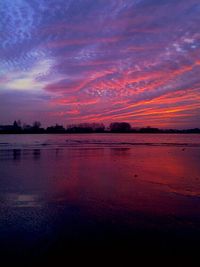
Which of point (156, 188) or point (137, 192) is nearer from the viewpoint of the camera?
point (137, 192)

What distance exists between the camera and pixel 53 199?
8297 mm

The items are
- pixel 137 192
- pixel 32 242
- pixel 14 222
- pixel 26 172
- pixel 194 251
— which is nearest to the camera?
pixel 194 251

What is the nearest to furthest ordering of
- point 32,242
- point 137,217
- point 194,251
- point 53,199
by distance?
point 194,251 → point 32,242 → point 137,217 → point 53,199

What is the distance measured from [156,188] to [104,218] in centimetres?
398

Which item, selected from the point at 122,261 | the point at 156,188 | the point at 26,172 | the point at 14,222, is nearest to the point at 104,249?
the point at 122,261

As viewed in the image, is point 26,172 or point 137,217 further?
point 26,172

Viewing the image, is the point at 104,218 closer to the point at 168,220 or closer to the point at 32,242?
the point at 168,220

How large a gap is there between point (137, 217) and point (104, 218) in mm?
830

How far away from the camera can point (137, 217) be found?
6.61m

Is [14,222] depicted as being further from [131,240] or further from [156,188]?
[156,188]

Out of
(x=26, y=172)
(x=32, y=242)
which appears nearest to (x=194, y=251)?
(x=32, y=242)

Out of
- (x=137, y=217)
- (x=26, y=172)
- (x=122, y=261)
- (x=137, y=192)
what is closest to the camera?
(x=122, y=261)

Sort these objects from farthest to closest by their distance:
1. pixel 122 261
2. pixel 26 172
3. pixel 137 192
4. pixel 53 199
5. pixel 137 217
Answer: pixel 26 172, pixel 137 192, pixel 53 199, pixel 137 217, pixel 122 261

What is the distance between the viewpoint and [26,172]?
44.2 feet
